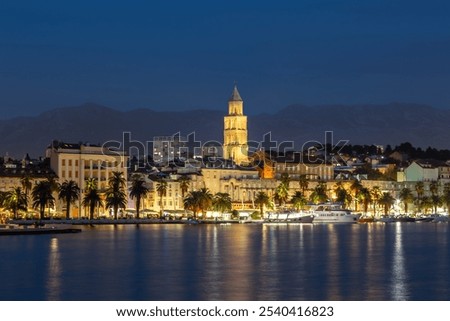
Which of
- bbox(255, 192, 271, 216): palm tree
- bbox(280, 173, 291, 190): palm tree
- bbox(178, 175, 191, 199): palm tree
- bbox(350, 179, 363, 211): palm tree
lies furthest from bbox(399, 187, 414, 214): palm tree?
bbox(178, 175, 191, 199): palm tree

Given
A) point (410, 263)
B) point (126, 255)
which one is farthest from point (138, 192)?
point (410, 263)

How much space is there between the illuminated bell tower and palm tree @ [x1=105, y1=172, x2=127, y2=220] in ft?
150

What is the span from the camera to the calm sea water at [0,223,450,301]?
141 ft

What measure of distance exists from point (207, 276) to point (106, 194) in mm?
79263

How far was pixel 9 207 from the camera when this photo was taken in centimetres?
11619

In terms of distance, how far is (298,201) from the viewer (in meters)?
159

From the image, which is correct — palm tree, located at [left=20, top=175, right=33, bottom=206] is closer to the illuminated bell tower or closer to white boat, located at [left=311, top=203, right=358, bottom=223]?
white boat, located at [left=311, top=203, right=358, bottom=223]

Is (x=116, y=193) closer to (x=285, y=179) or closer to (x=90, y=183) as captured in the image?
(x=90, y=183)

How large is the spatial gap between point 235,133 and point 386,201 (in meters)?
27.8

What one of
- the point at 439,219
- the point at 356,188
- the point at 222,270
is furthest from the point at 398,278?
the point at 356,188
